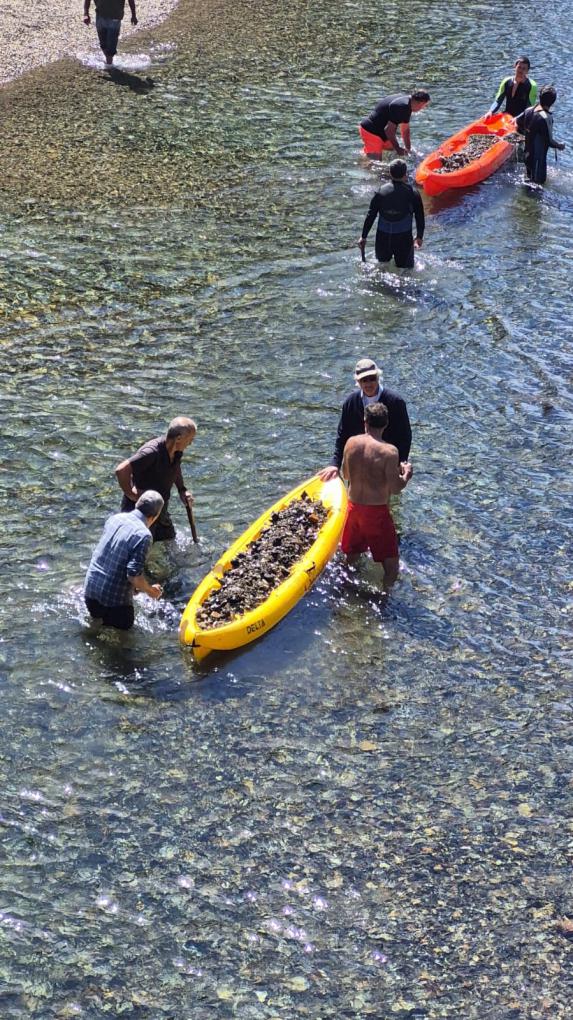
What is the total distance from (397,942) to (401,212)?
39.9 ft

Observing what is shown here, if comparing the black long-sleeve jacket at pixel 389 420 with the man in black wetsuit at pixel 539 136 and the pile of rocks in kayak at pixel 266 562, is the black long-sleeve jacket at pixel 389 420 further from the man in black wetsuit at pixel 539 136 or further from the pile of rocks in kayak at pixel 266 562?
the man in black wetsuit at pixel 539 136

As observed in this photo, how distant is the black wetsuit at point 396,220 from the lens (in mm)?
17688

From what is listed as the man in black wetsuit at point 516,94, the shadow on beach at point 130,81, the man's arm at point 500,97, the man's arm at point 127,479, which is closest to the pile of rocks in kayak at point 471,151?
the man's arm at point 500,97

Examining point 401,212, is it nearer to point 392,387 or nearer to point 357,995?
point 392,387

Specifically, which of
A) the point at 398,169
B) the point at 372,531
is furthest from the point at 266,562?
the point at 398,169

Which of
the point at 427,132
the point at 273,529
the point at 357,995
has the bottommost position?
the point at 357,995

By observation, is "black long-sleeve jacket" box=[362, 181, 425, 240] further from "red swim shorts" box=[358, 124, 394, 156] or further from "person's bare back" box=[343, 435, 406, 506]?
→ "person's bare back" box=[343, 435, 406, 506]

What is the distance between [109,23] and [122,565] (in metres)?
19.9

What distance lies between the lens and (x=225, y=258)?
19344 mm

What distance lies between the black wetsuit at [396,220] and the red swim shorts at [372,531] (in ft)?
23.5

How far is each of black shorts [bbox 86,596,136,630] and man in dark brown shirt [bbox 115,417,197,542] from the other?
1.08m

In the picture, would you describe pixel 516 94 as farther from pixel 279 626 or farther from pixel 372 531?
pixel 279 626

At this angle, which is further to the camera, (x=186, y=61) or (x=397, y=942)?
(x=186, y=61)

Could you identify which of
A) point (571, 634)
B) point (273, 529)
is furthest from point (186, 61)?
point (571, 634)
